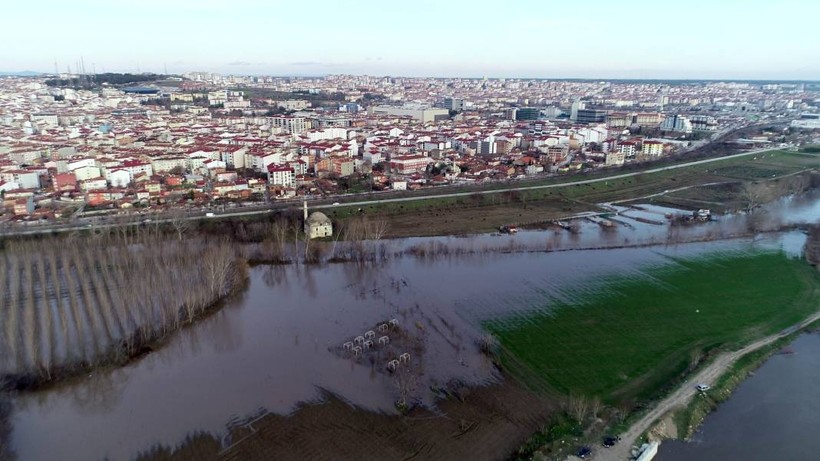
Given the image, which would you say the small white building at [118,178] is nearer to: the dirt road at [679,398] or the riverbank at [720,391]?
the dirt road at [679,398]

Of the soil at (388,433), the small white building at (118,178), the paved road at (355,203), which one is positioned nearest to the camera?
the soil at (388,433)

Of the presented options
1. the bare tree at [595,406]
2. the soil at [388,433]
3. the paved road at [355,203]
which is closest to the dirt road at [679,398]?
the bare tree at [595,406]

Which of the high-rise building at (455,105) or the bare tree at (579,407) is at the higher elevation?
the high-rise building at (455,105)

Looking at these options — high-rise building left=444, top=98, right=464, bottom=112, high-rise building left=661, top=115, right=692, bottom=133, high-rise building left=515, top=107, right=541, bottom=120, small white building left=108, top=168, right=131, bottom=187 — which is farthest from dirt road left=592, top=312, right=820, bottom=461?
high-rise building left=444, top=98, right=464, bottom=112

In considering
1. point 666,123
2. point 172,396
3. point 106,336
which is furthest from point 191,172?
point 666,123

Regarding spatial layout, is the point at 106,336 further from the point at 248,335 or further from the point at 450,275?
the point at 450,275

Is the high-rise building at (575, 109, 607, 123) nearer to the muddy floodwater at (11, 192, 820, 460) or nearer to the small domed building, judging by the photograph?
the muddy floodwater at (11, 192, 820, 460)

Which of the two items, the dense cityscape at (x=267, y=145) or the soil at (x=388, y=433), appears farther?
the dense cityscape at (x=267, y=145)
